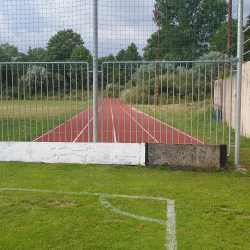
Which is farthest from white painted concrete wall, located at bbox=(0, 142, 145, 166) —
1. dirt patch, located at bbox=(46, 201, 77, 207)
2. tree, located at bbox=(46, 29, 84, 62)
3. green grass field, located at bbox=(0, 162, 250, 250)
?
dirt patch, located at bbox=(46, 201, 77, 207)

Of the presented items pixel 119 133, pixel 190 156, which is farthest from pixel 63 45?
pixel 190 156

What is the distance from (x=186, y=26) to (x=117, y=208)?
16.8ft

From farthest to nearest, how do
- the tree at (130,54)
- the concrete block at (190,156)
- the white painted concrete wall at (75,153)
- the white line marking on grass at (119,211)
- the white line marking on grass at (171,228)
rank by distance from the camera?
the tree at (130,54) < the white painted concrete wall at (75,153) < the concrete block at (190,156) < the white line marking on grass at (119,211) < the white line marking on grass at (171,228)

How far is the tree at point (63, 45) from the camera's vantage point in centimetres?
828

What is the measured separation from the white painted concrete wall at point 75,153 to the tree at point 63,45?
91.2 inches

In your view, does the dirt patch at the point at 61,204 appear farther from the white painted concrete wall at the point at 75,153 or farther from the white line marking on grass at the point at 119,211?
the white painted concrete wall at the point at 75,153

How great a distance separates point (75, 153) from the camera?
26.3ft

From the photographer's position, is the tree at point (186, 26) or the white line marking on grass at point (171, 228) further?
the tree at point (186, 26)

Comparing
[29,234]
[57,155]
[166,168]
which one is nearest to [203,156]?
[166,168]

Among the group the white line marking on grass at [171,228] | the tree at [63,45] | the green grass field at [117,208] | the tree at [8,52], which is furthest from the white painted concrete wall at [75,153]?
the white line marking on grass at [171,228]

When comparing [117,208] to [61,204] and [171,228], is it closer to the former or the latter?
[61,204]

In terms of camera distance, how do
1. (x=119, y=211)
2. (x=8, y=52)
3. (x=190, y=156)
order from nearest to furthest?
(x=119, y=211) < (x=190, y=156) < (x=8, y=52)

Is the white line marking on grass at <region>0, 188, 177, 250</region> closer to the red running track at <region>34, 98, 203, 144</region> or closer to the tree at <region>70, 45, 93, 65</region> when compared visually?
the red running track at <region>34, 98, 203, 144</region>

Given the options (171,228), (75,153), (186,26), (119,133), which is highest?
(186,26)
